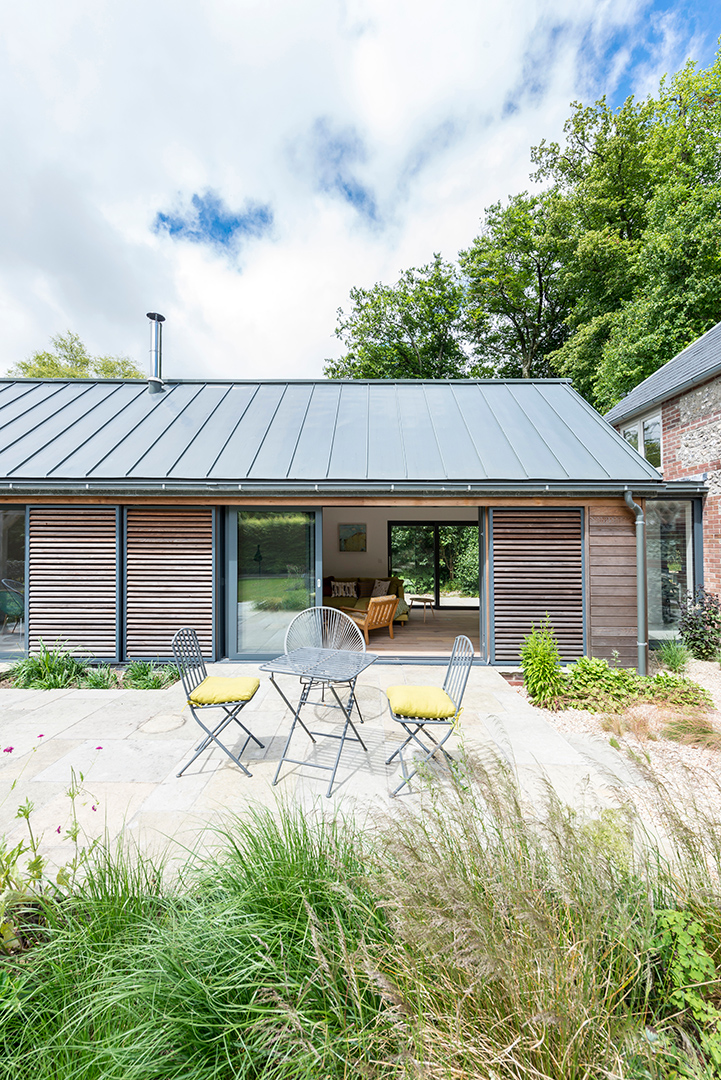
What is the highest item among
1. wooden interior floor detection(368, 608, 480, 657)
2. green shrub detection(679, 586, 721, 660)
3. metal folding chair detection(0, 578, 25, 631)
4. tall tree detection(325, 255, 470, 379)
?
tall tree detection(325, 255, 470, 379)

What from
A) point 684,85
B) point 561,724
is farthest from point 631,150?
point 561,724

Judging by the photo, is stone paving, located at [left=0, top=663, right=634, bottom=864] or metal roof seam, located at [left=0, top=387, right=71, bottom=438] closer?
stone paving, located at [left=0, top=663, right=634, bottom=864]

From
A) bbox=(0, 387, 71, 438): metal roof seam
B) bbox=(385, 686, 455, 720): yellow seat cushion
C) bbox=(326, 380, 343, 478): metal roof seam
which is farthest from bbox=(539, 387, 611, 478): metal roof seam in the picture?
bbox=(0, 387, 71, 438): metal roof seam

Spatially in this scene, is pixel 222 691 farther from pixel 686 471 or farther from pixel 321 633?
pixel 686 471

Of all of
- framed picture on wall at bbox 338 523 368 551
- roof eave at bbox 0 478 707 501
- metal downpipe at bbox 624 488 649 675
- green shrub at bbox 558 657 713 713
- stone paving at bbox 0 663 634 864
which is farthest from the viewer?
framed picture on wall at bbox 338 523 368 551

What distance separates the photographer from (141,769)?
338 centimetres

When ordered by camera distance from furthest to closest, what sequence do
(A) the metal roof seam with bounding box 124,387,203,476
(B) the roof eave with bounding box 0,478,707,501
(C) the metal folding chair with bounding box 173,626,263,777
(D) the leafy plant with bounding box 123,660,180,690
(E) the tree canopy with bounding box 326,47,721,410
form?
(E) the tree canopy with bounding box 326,47,721,410, (A) the metal roof seam with bounding box 124,387,203,476, (B) the roof eave with bounding box 0,478,707,501, (D) the leafy plant with bounding box 123,660,180,690, (C) the metal folding chair with bounding box 173,626,263,777

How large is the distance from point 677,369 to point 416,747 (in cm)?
1026

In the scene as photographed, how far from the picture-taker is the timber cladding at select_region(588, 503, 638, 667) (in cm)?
591

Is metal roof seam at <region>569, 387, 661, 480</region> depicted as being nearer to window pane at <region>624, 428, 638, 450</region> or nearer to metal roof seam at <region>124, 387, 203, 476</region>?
window pane at <region>624, 428, 638, 450</region>

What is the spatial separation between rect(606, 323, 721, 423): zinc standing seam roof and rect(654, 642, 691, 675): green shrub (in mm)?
4734

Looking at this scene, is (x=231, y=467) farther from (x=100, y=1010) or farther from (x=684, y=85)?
(x=684, y=85)

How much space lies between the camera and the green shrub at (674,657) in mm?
6008

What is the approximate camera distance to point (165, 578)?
6254mm
